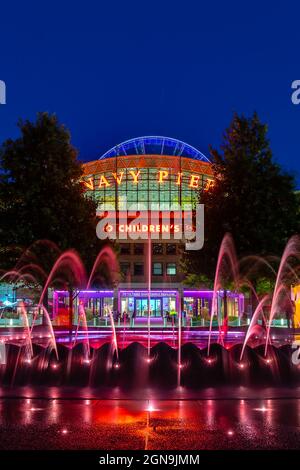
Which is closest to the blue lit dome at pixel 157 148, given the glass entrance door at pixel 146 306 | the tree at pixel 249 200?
the glass entrance door at pixel 146 306

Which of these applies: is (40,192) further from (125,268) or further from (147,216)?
(147,216)

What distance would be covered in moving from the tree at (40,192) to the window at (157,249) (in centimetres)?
3443

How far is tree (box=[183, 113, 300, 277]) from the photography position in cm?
3444

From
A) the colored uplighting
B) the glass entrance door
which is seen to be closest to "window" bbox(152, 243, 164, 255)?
the glass entrance door

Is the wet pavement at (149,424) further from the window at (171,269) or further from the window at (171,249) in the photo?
the window at (171,249)

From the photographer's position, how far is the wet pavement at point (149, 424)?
28.9 ft

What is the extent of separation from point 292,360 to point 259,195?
2032cm

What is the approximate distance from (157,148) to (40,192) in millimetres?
51090

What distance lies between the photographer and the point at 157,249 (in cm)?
7069

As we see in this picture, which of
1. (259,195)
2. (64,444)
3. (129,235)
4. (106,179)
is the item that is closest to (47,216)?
(259,195)

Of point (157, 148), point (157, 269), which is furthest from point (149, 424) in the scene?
point (157, 148)

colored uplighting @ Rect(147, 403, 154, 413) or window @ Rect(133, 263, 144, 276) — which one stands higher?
window @ Rect(133, 263, 144, 276)

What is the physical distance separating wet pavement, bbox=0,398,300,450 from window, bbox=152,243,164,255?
57698 mm

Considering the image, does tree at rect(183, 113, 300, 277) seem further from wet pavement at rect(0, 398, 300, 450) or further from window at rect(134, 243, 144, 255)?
window at rect(134, 243, 144, 255)
